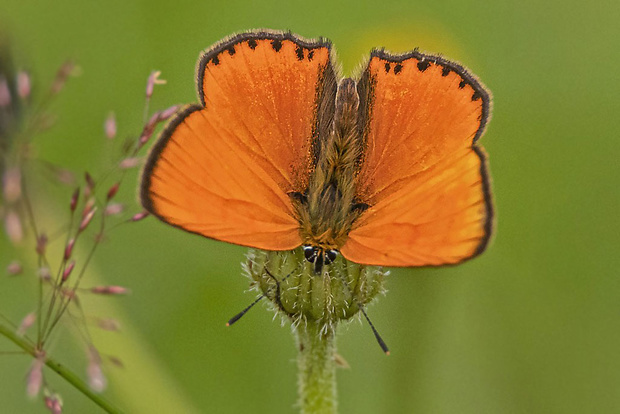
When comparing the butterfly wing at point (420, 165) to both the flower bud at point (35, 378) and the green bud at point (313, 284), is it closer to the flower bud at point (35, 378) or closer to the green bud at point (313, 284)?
the green bud at point (313, 284)

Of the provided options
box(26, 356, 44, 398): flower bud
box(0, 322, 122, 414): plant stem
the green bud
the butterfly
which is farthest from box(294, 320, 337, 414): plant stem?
box(26, 356, 44, 398): flower bud

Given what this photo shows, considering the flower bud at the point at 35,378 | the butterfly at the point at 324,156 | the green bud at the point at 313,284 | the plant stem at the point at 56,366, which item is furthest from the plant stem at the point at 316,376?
the flower bud at the point at 35,378

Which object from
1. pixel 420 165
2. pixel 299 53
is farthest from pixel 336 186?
pixel 299 53

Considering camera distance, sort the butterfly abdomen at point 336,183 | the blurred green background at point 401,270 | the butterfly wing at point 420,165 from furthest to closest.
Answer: the blurred green background at point 401,270, the butterfly abdomen at point 336,183, the butterfly wing at point 420,165

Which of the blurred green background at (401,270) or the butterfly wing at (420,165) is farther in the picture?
the blurred green background at (401,270)

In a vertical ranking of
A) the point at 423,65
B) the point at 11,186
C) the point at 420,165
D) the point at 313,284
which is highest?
the point at 423,65

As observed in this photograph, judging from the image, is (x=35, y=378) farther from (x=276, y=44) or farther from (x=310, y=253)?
(x=276, y=44)

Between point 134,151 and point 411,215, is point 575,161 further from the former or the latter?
point 134,151

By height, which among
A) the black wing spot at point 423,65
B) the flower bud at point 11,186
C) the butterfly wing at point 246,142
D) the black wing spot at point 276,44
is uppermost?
the black wing spot at point 276,44
